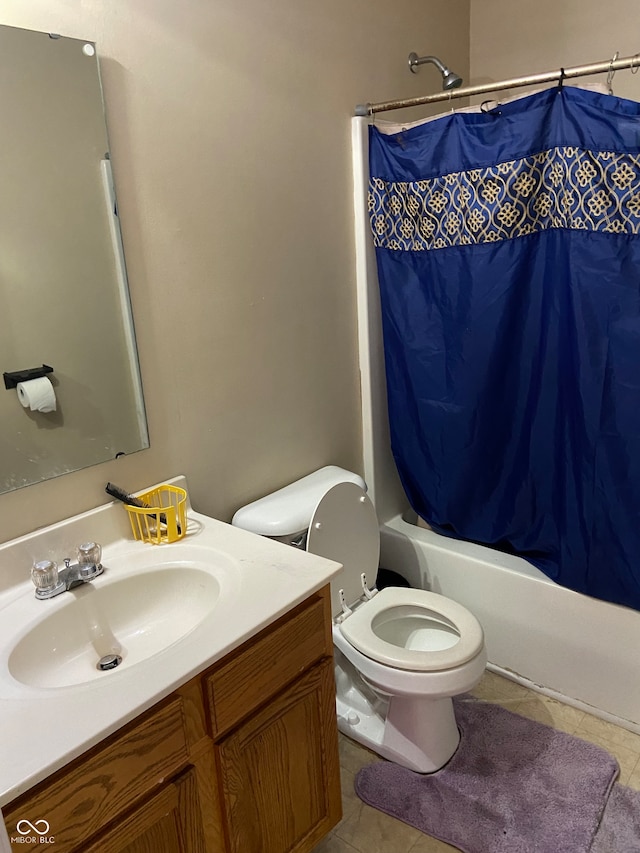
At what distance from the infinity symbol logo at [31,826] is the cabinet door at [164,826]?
10cm

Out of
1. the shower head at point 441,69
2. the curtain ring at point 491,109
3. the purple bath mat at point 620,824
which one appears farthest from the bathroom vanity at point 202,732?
the shower head at point 441,69

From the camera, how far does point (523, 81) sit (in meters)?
1.75

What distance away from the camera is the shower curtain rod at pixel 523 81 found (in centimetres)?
159

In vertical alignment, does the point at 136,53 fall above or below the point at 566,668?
above

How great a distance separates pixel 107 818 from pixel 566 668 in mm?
1532

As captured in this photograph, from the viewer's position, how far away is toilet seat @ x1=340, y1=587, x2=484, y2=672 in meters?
1.71

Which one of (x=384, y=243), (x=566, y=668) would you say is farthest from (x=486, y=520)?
(x=384, y=243)

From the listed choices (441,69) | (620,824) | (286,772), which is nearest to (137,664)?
(286,772)

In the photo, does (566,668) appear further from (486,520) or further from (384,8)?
(384,8)

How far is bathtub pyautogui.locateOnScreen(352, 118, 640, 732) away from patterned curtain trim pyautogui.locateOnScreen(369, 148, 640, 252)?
13 cm

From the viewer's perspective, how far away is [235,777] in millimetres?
1236

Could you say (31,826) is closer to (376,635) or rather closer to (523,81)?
(376,635)

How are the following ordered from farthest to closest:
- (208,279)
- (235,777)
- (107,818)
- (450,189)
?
(450,189), (208,279), (235,777), (107,818)

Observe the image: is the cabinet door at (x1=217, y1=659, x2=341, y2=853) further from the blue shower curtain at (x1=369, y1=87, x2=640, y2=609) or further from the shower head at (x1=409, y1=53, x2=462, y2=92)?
the shower head at (x1=409, y1=53, x2=462, y2=92)
